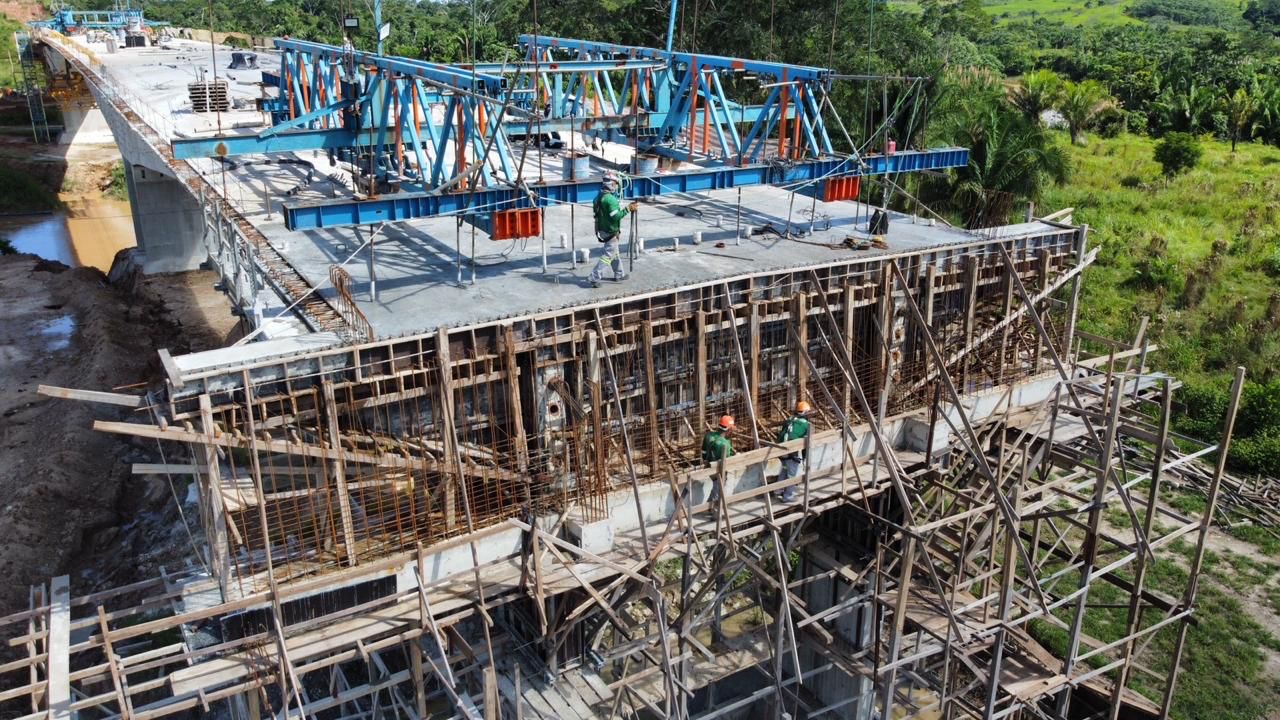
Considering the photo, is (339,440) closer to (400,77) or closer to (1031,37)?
(400,77)

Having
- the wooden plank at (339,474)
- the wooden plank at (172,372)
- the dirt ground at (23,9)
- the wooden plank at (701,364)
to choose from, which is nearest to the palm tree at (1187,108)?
the wooden plank at (701,364)

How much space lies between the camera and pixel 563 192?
1770 cm

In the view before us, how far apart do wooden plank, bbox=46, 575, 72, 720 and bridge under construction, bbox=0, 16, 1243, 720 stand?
0.04 metres

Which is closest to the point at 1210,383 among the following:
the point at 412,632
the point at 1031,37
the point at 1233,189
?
the point at 1233,189

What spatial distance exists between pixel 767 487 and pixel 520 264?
6.29 m

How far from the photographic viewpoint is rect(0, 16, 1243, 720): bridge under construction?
→ 14.2 meters

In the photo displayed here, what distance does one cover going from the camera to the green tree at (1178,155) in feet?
155

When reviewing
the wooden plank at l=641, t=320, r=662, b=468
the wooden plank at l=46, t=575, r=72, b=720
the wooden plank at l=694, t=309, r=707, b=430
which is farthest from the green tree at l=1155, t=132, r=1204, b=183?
the wooden plank at l=46, t=575, r=72, b=720

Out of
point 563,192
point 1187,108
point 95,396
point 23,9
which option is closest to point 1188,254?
point 1187,108

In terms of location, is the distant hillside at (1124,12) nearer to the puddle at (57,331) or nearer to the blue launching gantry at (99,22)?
the blue launching gantry at (99,22)

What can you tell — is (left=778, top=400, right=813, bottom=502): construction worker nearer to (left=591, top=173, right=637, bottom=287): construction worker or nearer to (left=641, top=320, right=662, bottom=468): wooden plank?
(left=641, top=320, right=662, bottom=468): wooden plank

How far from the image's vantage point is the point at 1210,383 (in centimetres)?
3269

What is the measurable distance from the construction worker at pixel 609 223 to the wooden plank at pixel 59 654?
902cm

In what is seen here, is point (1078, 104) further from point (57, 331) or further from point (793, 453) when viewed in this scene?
point (57, 331)
